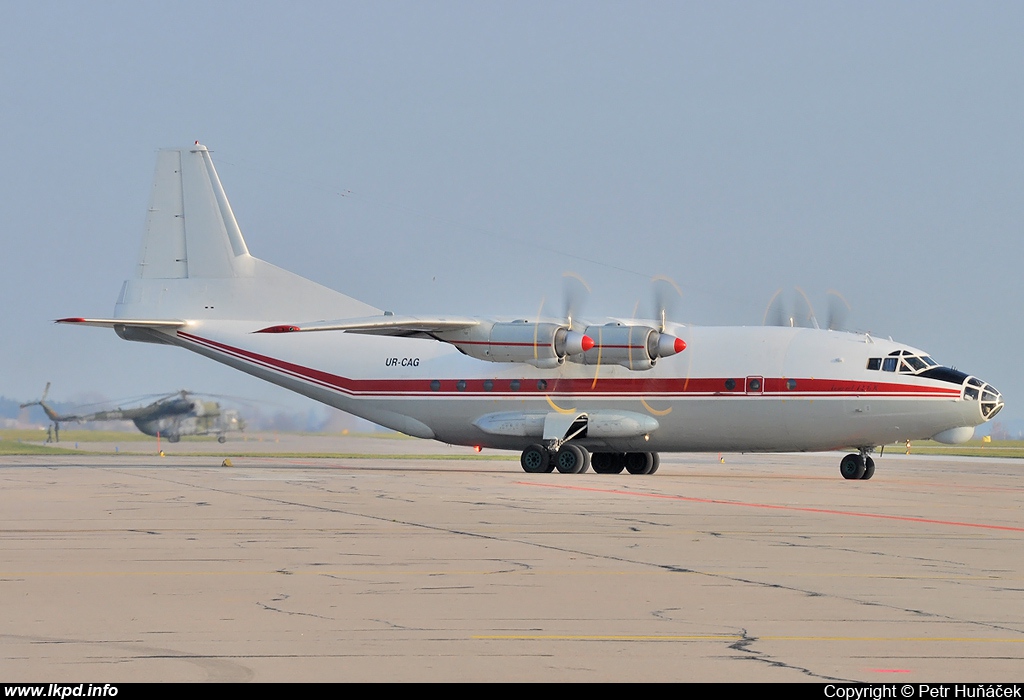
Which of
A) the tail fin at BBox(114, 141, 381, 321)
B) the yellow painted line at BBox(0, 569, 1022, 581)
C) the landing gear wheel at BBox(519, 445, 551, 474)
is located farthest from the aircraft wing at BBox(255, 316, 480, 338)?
the yellow painted line at BBox(0, 569, 1022, 581)

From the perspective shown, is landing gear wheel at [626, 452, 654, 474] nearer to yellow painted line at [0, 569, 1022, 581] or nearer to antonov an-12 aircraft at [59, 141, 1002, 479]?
antonov an-12 aircraft at [59, 141, 1002, 479]

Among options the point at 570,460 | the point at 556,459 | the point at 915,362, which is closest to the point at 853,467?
the point at 915,362

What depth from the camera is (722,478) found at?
29.9 meters

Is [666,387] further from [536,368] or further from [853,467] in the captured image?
[853,467]

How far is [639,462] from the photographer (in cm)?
3353

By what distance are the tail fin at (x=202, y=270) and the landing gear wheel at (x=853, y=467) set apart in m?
14.4

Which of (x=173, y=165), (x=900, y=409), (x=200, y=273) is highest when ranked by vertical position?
(x=173, y=165)

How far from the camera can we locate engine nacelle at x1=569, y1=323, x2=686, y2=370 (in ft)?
97.8

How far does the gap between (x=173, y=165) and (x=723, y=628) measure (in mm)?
31420

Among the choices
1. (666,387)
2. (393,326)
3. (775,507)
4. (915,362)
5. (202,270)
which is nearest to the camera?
(775,507)

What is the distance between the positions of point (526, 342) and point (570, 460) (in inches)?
140

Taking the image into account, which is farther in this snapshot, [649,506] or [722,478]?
[722,478]
